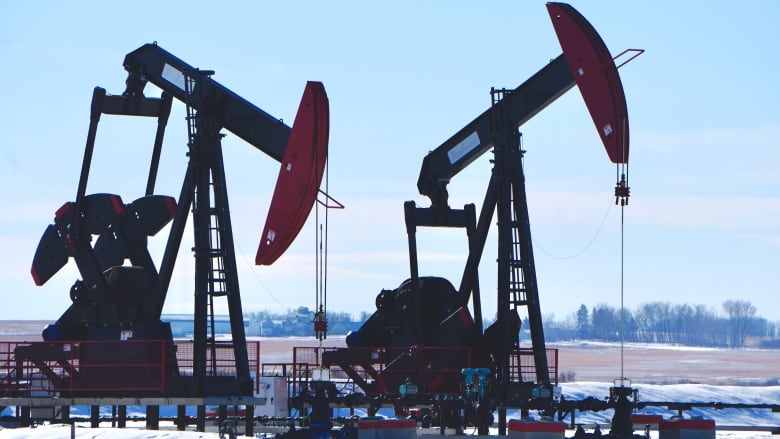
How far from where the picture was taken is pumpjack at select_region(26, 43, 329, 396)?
90.6 feet

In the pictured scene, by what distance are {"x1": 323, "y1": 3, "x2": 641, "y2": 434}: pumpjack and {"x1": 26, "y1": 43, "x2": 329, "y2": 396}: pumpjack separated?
3.43 m

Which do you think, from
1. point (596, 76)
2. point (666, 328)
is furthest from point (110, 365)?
point (666, 328)

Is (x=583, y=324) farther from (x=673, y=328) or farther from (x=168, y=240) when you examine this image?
(x=168, y=240)

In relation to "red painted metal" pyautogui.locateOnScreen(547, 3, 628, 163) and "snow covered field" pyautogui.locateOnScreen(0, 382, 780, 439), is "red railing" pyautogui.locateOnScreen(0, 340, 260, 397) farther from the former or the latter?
"red painted metal" pyautogui.locateOnScreen(547, 3, 628, 163)

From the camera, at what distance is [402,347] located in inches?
1220

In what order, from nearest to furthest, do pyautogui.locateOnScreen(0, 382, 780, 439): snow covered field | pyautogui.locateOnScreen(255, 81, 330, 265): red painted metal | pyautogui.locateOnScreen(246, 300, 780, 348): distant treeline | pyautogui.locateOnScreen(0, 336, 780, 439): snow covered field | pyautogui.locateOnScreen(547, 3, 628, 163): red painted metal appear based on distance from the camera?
pyautogui.locateOnScreen(0, 382, 780, 439): snow covered field
pyautogui.locateOnScreen(0, 336, 780, 439): snow covered field
pyautogui.locateOnScreen(547, 3, 628, 163): red painted metal
pyautogui.locateOnScreen(255, 81, 330, 265): red painted metal
pyautogui.locateOnScreen(246, 300, 780, 348): distant treeline

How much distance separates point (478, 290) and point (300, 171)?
521cm

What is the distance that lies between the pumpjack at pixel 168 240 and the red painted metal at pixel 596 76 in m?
4.35

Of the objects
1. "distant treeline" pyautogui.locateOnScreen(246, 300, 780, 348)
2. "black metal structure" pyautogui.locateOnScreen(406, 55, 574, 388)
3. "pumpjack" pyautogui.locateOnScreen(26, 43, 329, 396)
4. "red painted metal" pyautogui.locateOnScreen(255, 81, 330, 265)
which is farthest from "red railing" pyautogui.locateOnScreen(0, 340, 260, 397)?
"distant treeline" pyautogui.locateOnScreen(246, 300, 780, 348)

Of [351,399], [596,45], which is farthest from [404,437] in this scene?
[596,45]

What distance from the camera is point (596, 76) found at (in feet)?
90.6

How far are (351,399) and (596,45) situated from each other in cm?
735

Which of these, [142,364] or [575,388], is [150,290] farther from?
[575,388]

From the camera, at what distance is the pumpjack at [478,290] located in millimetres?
27875
